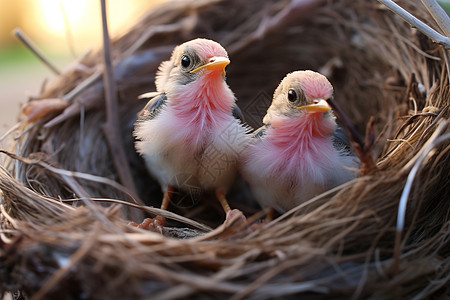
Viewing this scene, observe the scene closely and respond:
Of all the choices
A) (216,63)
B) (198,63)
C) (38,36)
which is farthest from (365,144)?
(38,36)

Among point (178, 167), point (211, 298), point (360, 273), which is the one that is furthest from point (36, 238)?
point (360, 273)

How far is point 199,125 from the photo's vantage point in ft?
5.48

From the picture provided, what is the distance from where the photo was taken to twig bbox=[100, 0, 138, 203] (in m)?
2.04

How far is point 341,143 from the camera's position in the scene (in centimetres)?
170

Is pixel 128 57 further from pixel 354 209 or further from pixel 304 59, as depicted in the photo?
pixel 354 209

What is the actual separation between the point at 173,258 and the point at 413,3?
151cm

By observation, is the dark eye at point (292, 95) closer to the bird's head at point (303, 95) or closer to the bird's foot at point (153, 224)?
the bird's head at point (303, 95)

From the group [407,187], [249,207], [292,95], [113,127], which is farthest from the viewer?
[249,207]

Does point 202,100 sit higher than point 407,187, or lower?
higher

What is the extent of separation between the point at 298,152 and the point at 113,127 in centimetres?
98

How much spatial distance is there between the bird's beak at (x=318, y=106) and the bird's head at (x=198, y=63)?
341 mm

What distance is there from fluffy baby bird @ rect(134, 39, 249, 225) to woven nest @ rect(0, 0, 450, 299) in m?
0.27

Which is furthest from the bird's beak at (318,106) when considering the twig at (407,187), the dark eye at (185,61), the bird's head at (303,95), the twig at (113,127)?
the twig at (113,127)

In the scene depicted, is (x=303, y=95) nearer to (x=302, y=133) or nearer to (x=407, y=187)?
(x=302, y=133)
